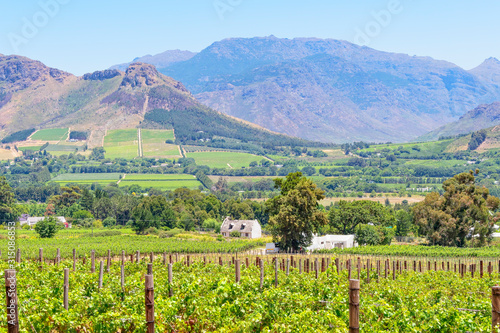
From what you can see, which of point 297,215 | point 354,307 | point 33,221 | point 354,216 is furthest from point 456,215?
point 33,221

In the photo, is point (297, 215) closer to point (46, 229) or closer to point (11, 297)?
point (46, 229)

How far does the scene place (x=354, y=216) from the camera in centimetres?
7469

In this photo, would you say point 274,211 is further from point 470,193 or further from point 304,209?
point 470,193

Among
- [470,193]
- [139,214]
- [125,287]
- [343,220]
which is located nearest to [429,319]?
[125,287]

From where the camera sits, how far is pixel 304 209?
55469mm

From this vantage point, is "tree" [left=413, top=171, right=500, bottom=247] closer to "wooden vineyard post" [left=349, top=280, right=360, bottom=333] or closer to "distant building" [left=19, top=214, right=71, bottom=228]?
"wooden vineyard post" [left=349, top=280, right=360, bottom=333]

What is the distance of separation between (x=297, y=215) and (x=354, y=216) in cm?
2102

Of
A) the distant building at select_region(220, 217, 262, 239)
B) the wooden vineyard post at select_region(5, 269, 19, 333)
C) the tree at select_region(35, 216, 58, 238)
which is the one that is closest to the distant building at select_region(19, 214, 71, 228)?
the tree at select_region(35, 216, 58, 238)

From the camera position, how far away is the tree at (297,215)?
55.2 metres

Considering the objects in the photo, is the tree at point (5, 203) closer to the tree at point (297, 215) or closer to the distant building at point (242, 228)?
the distant building at point (242, 228)

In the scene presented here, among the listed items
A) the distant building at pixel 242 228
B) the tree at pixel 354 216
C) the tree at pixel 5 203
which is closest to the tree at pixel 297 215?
the tree at pixel 354 216

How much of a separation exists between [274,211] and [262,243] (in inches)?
475

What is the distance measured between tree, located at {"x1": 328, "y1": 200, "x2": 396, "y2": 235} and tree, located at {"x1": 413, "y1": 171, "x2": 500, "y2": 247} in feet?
34.9

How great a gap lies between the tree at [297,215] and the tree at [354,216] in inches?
666
